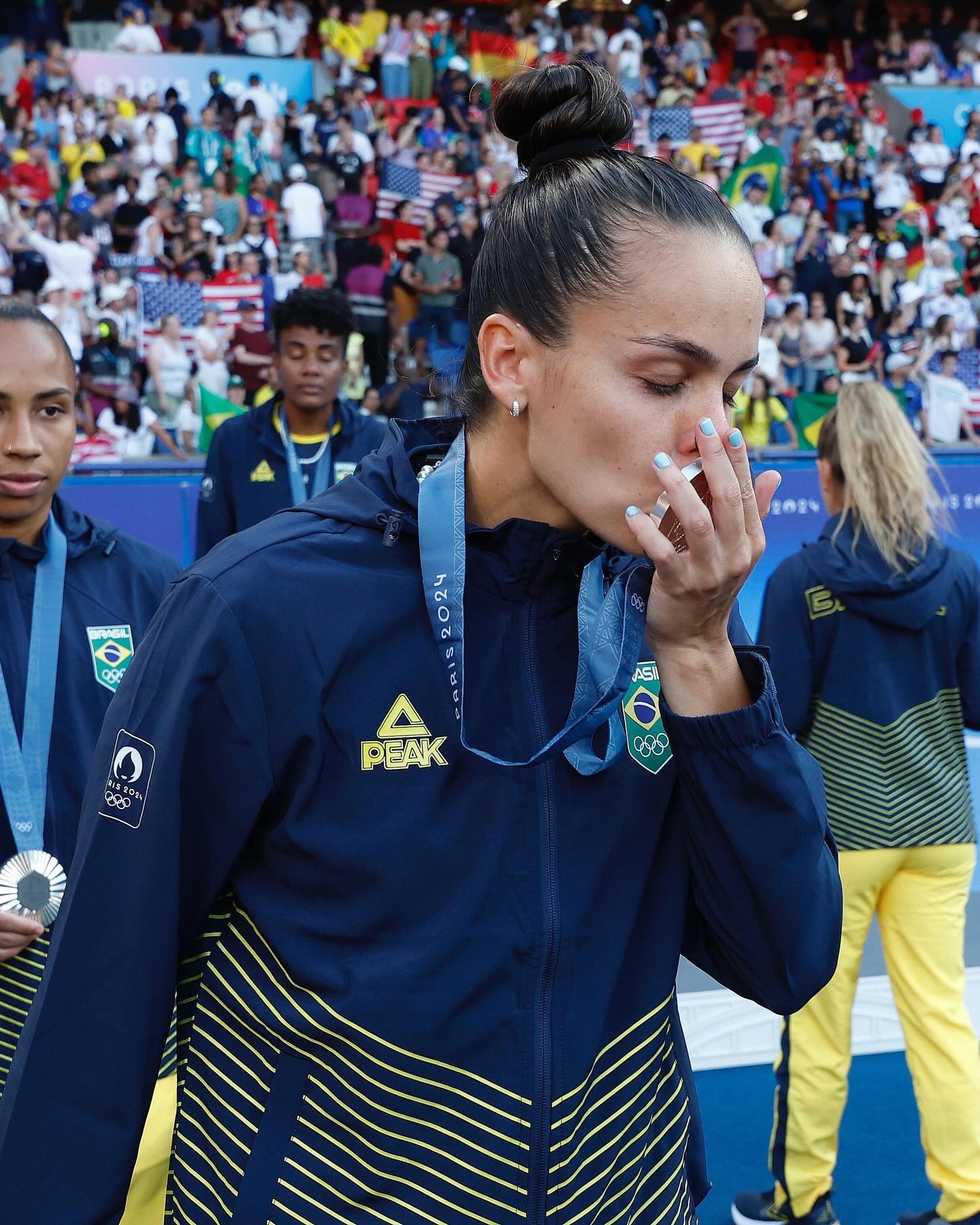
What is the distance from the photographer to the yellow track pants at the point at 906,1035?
10.8 feet

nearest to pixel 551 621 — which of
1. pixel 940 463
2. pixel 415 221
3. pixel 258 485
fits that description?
pixel 258 485

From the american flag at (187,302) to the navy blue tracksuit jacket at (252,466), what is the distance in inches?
313

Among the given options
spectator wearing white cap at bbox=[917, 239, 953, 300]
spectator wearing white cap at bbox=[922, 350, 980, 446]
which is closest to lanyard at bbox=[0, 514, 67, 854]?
spectator wearing white cap at bbox=[922, 350, 980, 446]

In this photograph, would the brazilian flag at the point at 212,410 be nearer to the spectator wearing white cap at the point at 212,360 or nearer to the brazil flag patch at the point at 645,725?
the spectator wearing white cap at the point at 212,360

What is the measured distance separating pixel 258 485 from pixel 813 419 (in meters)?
9.23

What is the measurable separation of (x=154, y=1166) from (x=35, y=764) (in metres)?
0.69

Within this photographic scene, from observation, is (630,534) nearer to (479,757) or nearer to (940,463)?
(479,757)

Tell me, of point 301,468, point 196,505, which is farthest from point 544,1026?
point 196,505

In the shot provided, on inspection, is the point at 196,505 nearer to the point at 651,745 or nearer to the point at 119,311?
the point at 651,745

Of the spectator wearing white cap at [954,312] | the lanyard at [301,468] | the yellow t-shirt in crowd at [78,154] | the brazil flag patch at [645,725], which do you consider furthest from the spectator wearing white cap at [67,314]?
the brazil flag patch at [645,725]

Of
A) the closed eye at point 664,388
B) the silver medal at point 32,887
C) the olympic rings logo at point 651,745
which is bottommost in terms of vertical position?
the silver medal at point 32,887

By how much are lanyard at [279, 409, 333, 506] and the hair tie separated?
3.45 metres

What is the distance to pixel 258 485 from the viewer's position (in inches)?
192

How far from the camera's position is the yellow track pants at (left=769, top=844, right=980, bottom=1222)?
10.8ft
